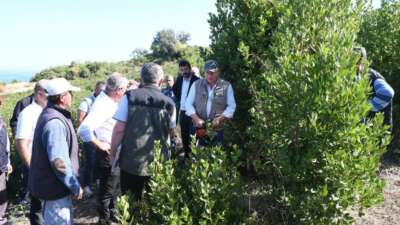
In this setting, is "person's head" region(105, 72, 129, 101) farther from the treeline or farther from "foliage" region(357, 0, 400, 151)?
the treeline

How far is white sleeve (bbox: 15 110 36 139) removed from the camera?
4.52 metres

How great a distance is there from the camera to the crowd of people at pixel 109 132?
353 centimetres

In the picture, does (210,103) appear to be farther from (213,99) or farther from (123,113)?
(123,113)

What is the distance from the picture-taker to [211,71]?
15.5 ft

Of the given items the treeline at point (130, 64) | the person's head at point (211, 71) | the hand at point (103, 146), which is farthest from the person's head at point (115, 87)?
the treeline at point (130, 64)

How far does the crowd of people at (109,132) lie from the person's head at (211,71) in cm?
1

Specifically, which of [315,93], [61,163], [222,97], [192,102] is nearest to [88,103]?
[192,102]

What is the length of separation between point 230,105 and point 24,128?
2.43m

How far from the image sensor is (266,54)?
4.61m

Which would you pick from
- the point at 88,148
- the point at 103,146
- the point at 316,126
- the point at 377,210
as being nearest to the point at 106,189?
the point at 103,146

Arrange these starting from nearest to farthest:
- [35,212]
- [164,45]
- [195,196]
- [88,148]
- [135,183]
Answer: [195,196]
[135,183]
[35,212]
[88,148]
[164,45]

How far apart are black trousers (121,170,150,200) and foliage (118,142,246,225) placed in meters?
0.50

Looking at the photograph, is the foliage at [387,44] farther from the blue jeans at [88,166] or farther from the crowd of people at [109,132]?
the blue jeans at [88,166]

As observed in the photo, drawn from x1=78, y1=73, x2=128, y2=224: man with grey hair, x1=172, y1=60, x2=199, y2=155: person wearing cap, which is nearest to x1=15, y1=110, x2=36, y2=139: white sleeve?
x1=78, y1=73, x2=128, y2=224: man with grey hair
